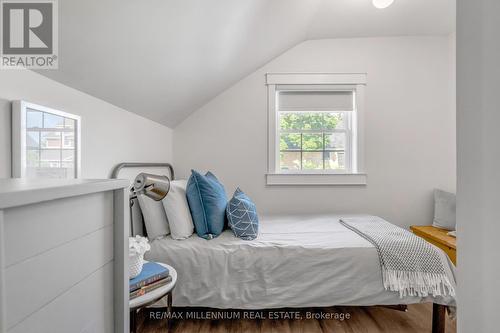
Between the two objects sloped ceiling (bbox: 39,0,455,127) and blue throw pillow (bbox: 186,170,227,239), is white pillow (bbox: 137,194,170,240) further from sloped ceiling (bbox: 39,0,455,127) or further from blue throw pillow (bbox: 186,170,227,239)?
sloped ceiling (bbox: 39,0,455,127)

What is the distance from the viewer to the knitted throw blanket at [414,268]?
1.66 meters

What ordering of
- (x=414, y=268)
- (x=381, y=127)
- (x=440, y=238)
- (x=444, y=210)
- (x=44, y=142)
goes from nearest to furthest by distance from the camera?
(x=44, y=142) → (x=414, y=268) → (x=440, y=238) → (x=444, y=210) → (x=381, y=127)

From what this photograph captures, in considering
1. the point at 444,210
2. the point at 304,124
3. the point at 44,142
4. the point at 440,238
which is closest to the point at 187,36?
the point at 44,142

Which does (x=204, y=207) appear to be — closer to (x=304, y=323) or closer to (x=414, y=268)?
(x=304, y=323)

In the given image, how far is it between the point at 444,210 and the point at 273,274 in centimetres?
219

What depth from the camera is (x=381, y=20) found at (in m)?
2.68

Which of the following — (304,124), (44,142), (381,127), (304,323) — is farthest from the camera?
(304,124)

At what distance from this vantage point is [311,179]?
9.73 feet

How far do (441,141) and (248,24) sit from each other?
8.50 feet

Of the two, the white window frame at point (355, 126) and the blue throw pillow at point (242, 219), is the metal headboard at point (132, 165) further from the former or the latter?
the white window frame at point (355, 126)

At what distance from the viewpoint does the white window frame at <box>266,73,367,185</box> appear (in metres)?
2.93

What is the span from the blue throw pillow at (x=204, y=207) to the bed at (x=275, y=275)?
15 cm

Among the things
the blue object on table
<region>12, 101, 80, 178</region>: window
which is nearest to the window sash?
the blue object on table

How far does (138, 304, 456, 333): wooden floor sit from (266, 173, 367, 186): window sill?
1.36 meters
